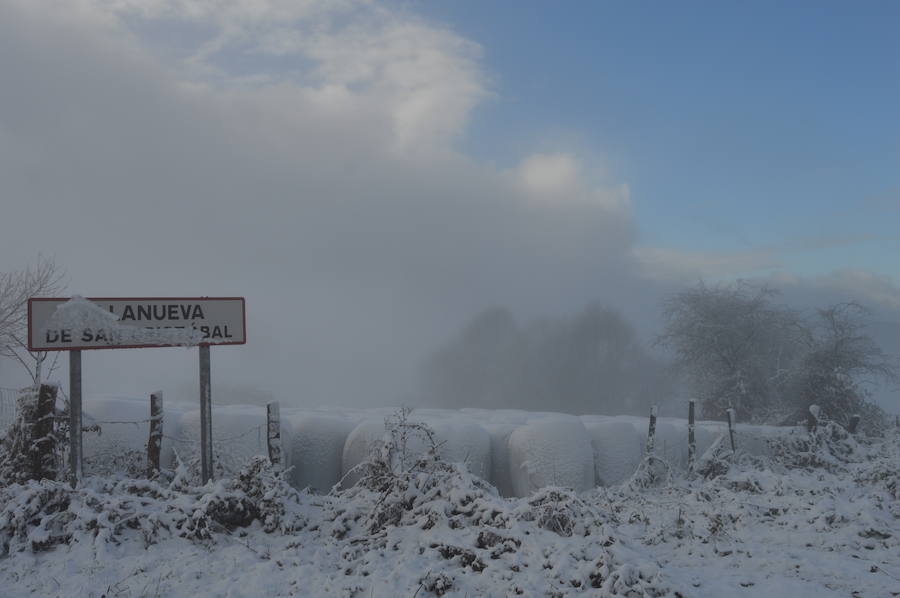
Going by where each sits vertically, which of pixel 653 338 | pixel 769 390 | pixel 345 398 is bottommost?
pixel 345 398

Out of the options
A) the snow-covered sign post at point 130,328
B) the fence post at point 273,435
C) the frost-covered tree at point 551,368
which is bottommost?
the frost-covered tree at point 551,368

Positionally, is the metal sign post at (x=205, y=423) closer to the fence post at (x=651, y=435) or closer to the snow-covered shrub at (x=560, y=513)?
the snow-covered shrub at (x=560, y=513)

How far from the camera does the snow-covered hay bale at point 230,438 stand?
855 centimetres

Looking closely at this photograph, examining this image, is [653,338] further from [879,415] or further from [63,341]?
[63,341]

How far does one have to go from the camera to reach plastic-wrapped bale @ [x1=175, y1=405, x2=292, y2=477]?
8531 millimetres

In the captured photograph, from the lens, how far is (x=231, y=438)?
8594mm

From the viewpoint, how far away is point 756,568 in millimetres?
5840

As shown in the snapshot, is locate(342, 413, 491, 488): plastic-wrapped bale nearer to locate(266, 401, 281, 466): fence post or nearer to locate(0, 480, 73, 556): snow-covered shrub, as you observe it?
locate(266, 401, 281, 466): fence post

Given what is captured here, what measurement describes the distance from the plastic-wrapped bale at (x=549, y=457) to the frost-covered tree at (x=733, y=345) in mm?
17051

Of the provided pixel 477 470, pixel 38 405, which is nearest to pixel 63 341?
pixel 38 405

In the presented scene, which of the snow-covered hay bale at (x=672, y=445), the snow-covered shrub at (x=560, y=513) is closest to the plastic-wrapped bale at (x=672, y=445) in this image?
the snow-covered hay bale at (x=672, y=445)

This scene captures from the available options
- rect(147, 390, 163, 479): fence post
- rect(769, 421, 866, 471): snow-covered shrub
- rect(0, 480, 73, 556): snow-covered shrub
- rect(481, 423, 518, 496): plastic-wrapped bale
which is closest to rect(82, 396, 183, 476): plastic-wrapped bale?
rect(147, 390, 163, 479): fence post

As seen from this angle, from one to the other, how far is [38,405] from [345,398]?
43504mm

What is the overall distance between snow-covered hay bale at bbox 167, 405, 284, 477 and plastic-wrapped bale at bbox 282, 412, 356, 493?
228mm
